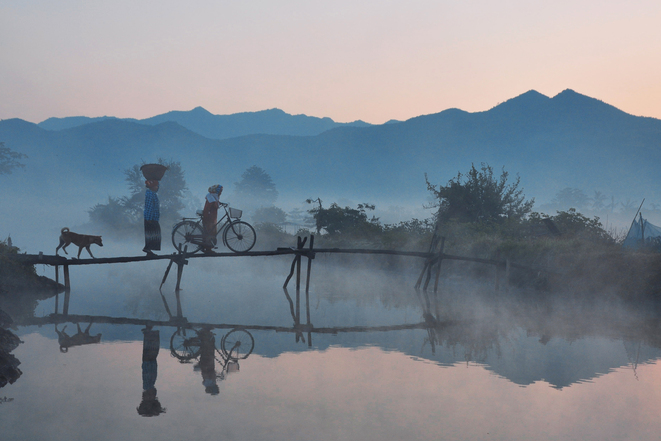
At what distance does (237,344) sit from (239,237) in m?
6.80

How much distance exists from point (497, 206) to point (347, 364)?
27.4 meters

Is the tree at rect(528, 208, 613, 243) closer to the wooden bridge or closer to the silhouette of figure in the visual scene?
the wooden bridge

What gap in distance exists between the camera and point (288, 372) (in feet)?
37.0

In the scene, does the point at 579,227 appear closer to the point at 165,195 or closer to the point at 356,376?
the point at 356,376

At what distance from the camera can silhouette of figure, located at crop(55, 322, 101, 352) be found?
1326 centimetres

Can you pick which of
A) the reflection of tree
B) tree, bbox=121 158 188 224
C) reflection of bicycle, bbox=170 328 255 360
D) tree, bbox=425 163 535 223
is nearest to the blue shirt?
reflection of bicycle, bbox=170 328 255 360

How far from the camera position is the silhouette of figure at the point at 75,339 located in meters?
13.3

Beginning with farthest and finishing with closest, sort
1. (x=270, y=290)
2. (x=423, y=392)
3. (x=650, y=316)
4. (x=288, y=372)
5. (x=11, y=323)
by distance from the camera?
1. (x=270, y=290)
2. (x=650, y=316)
3. (x=11, y=323)
4. (x=288, y=372)
5. (x=423, y=392)

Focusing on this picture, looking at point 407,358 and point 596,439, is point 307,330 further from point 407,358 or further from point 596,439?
point 596,439

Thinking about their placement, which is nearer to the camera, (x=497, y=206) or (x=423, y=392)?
(x=423, y=392)

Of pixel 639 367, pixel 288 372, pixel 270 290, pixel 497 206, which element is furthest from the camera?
pixel 497 206

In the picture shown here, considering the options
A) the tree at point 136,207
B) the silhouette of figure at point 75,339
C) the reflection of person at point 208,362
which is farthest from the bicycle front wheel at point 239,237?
the tree at point 136,207

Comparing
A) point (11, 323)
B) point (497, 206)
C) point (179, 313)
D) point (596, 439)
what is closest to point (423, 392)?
point (596, 439)

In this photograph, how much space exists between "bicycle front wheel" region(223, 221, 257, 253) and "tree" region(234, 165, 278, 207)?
379 feet
